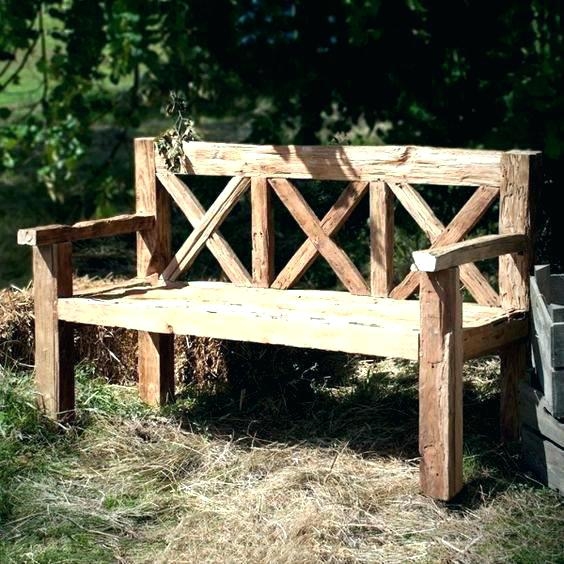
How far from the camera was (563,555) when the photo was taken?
14.1ft

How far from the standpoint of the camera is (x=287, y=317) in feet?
16.1

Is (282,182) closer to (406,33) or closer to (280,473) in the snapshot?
(280,473)

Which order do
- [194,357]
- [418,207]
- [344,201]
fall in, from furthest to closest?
[194,357]
[344,201]
[418,207]

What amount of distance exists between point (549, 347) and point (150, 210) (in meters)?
2.14

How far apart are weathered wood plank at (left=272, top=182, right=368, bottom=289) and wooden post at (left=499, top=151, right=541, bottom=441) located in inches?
25.2

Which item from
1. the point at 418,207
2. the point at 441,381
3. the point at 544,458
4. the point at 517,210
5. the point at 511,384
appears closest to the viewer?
the point at 441,381

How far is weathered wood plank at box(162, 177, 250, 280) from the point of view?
19.0ft

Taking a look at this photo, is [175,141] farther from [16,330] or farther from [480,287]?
[480,287]

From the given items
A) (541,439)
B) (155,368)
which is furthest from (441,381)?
(155,368)

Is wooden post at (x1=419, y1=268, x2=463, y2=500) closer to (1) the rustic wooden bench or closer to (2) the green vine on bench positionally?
(1) the rustic wooden bench

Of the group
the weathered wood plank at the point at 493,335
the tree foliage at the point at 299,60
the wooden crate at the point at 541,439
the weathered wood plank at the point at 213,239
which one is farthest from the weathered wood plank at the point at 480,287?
the tree foliage at the point at 299,60

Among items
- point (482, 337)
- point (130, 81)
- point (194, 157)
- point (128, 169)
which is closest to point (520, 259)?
point (482, 337)

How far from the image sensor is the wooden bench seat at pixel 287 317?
4.73m

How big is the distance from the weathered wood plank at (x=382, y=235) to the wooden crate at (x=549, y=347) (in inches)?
27.0
